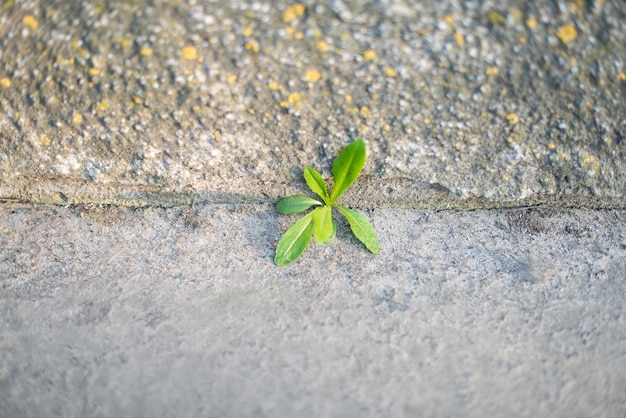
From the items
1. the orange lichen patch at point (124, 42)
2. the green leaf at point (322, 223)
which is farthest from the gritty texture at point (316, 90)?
the green leaf at point (322, 223)

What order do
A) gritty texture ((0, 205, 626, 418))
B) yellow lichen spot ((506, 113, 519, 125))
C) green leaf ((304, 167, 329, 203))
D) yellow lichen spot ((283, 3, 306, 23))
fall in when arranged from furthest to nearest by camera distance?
green leaf ((304, 167, 329, 203)), yellow lichen spot ((506, 113, 519, 125)), yellow lichen spot ((283, 3, 306, 23)), gritty texture ((0, 205, 626, 418))

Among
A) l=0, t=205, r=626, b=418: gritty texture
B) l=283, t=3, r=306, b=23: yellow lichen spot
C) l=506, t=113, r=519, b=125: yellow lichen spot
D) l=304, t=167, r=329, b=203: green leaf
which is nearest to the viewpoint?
l=0, t=205, r=626, b=418: gritty texture

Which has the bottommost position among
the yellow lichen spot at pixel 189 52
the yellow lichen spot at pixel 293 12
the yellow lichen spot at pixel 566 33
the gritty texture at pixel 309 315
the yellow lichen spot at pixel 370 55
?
the gritty texture at pixel 309 315

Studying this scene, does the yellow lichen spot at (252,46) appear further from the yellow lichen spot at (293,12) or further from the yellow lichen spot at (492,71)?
the yellow lichen spot at (492,71)

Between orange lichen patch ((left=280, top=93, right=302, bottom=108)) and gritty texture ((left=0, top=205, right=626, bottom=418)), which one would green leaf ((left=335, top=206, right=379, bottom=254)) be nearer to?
gritty texture ((left=0, top=205, right=626, bottom=418))

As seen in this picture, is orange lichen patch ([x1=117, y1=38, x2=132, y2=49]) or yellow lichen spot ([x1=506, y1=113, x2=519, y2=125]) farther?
yellow lichen spot ([x1=506, y1=113, x2=519, y2=125])

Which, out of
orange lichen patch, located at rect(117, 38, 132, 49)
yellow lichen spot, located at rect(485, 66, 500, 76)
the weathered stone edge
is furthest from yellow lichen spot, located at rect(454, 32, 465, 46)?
orange lichen patch, located at rect(117, 38, 132, 49)

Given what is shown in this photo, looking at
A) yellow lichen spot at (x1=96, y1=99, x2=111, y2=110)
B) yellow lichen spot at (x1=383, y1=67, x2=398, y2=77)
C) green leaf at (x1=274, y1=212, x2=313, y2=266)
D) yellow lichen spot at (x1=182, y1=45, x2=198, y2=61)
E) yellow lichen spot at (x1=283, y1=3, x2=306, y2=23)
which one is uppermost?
yellow lichen spot at (x1=283, y1=3, x2=306, y2=23)
